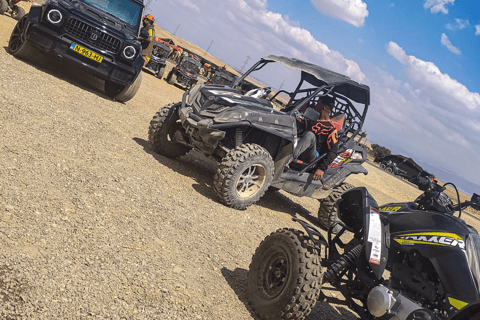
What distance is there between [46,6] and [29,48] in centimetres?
131

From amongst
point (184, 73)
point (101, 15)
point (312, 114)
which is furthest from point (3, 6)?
point (312, 114)

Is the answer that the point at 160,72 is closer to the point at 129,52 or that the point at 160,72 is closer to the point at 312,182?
the point at 129,52

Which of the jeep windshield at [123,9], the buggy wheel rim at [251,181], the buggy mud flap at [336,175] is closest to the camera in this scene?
the buggy wheel rim at [251,181]

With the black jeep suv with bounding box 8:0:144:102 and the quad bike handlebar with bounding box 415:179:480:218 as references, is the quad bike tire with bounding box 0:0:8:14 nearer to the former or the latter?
the black jeep suv with bounding box 8:0:144:102

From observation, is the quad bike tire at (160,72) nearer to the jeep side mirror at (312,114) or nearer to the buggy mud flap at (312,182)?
the buggy mud flap at (312,182)

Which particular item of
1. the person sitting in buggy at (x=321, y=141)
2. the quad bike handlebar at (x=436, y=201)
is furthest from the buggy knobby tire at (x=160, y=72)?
the quad bike handlebar at (x=436, y=201)

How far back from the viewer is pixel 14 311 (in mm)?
2375

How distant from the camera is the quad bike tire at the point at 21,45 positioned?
844 centimetres

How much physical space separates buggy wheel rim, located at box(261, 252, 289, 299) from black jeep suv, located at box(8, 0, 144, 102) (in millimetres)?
6123

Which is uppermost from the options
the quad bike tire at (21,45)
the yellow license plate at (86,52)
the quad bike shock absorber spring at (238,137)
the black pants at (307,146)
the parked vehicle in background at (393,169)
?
the parked vehicle in background at (393,169)

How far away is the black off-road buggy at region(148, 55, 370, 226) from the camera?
5691 millimetres

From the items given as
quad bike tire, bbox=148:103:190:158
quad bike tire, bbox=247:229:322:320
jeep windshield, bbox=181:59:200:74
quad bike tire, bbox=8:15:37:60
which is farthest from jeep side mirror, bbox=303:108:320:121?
jeep windshield, bbox=181:59:200:74

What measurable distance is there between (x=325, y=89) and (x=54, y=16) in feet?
17.1

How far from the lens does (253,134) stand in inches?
250
